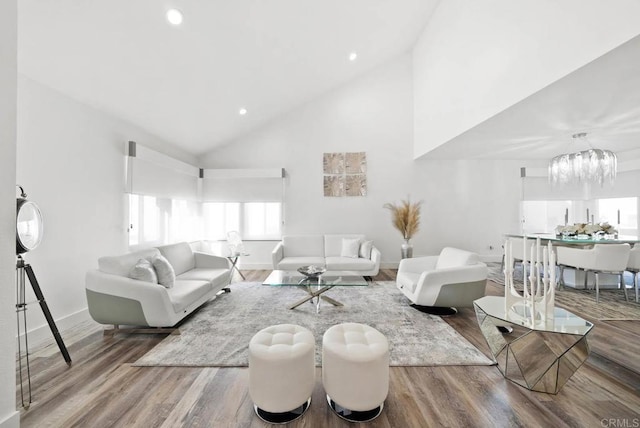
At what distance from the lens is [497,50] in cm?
322

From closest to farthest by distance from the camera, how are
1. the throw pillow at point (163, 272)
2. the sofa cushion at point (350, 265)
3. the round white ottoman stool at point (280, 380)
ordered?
the round white ottoman stool at point (280, 380), the throw pillow at point (163, 272), the sofa cushion at point (350, 265)

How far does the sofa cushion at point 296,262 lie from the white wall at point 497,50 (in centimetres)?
296

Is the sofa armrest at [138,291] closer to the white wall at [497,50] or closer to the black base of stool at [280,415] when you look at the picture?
the black base of stool at [280,415]

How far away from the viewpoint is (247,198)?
5.87 meters

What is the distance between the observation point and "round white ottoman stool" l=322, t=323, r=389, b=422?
62.9 inches

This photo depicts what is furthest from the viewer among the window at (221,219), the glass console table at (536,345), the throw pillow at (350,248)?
the window at (221,219)

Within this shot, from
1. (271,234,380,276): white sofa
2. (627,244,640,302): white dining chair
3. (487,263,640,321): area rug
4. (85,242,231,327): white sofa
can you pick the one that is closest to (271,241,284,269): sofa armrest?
(271,234,380,276): white sofa

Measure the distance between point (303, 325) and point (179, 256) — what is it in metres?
2.08

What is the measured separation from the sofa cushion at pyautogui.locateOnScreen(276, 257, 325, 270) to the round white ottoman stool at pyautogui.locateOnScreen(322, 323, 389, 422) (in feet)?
9.89

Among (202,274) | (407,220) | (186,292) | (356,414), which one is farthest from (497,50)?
(202,274)

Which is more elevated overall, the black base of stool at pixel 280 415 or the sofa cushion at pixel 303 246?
the sofa cushion at pixel 303 246

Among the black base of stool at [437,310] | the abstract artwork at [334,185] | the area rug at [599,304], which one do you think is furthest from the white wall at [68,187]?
the area rug at [599,304]

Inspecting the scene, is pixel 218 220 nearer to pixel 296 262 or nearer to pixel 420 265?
pixel 296 262

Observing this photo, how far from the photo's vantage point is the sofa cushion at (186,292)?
8.98ft
